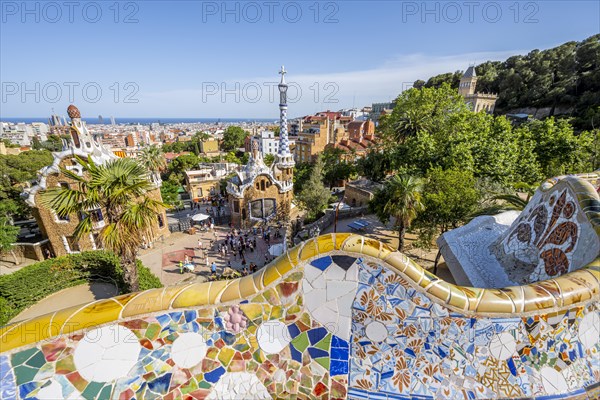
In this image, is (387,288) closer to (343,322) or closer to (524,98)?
(343,322)

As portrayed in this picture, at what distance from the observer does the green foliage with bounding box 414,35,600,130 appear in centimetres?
4600

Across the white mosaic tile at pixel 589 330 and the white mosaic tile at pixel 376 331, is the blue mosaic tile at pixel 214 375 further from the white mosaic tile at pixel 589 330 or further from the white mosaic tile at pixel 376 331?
the white mosaic tile at pixel 589 330

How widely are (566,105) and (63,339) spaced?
70.5 meters

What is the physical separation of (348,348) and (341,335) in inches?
8.4

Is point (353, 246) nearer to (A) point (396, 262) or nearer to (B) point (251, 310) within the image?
(A) point (396, 262)

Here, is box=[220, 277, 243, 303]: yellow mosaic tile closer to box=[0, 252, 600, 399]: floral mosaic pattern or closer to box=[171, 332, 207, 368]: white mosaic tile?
box=[0, 252, 600, 399]: floral mosaic pattern

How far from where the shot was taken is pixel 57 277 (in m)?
13.6

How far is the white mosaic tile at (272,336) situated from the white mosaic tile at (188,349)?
2.18 feet

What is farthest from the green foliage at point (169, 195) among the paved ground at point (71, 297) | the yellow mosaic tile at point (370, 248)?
the yellow mosaic tile at point (370, 248)

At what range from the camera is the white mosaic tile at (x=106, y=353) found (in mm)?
2809

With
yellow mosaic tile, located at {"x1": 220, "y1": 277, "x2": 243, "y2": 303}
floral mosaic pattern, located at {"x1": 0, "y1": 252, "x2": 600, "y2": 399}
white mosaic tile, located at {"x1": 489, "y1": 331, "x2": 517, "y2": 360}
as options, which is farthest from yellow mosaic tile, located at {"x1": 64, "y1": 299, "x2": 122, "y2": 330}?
white mosaic tile, located at {"x1": 489, "y1": 331, "x2": 517, "y2": 360}

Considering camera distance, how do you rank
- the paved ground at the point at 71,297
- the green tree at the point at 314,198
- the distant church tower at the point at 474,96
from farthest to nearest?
the distant church tower at the point at 474,96 < the green tree at the point at 314,198 < the paved ground at the point at 71,297

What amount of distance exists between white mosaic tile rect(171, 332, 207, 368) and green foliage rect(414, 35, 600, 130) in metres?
56.0

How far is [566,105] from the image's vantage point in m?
48.7
